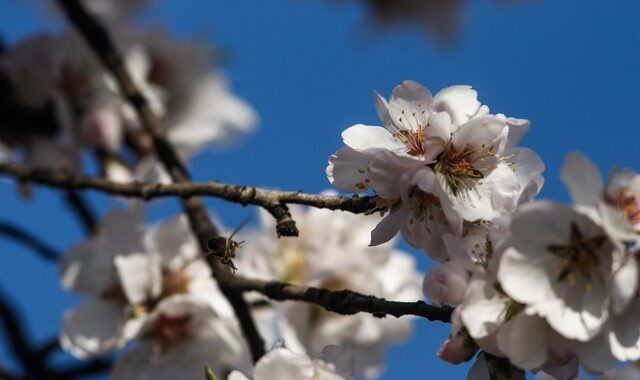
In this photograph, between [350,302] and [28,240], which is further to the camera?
[28,240]

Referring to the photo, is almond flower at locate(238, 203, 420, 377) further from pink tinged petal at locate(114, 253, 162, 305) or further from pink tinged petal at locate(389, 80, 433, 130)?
pink tinged petal at locate(389, 80, 433, 130)

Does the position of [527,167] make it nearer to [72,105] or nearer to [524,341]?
[524,341]

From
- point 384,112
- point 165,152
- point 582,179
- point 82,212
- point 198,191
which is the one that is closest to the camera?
point 582,179

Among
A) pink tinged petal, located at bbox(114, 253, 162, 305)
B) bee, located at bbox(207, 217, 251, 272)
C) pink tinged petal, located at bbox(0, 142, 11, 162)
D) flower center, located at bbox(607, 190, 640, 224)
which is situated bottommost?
flower center, located at bbox(607, 190, 640, 224)

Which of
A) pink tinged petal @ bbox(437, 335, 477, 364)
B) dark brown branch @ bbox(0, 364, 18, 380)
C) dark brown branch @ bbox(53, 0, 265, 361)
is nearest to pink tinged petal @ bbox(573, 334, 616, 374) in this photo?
pink tinged petal @ bbox(437, 335, 477, 364)

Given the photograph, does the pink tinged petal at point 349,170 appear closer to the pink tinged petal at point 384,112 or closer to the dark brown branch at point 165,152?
the pink tinged petal at point 384,112

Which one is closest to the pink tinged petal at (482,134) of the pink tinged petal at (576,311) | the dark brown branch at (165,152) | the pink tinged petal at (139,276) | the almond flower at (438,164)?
the almond flower at (438,164)

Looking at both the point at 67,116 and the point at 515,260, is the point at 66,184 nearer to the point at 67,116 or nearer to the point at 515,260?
the point at 67,116

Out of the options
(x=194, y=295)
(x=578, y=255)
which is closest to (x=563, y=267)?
(x=578, y=255)
